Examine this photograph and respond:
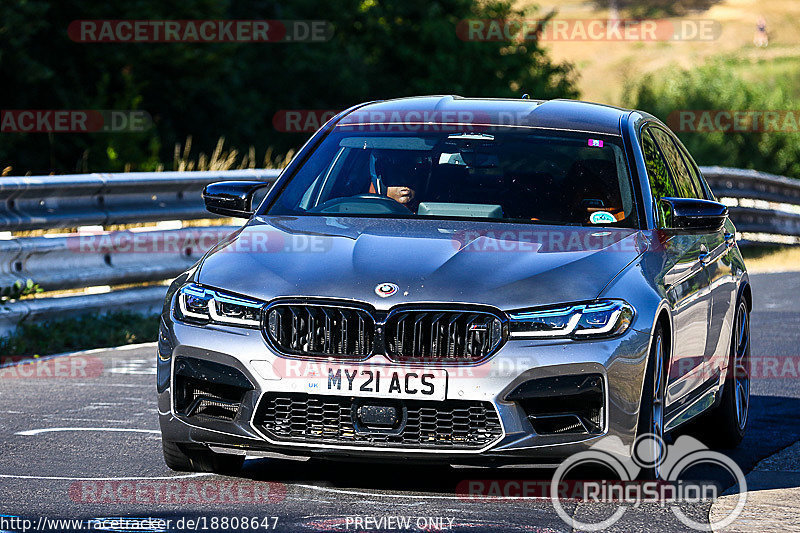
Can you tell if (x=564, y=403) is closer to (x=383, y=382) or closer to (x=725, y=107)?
(x=383, y=382)

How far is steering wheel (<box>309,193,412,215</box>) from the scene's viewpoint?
7305 millimetres

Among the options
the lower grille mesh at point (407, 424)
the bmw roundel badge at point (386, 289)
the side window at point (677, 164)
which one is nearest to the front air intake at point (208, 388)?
the lower grille mesh at point (407, 424)

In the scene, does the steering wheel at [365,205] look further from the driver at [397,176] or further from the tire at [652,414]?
the tire at [652,414]

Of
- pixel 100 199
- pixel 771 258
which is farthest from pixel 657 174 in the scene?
pixel 771 258

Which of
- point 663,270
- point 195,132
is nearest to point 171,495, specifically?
point 663,270

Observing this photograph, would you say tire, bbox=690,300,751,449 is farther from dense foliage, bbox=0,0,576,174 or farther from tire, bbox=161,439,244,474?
dense foliage, bbox=0,0,576,174

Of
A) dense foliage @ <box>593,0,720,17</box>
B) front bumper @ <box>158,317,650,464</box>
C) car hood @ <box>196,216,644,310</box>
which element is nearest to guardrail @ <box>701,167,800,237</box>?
car hood @ <box>196,216,644,310</box>

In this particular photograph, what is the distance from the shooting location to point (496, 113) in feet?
26.1

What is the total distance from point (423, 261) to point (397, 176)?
1.28m

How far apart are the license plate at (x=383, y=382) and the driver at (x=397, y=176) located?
1507 mm

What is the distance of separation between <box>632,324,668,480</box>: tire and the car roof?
1.63 metres

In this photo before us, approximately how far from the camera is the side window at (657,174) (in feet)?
24.5

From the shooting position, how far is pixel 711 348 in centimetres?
771

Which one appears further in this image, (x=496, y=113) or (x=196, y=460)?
(x=496, y=113)
